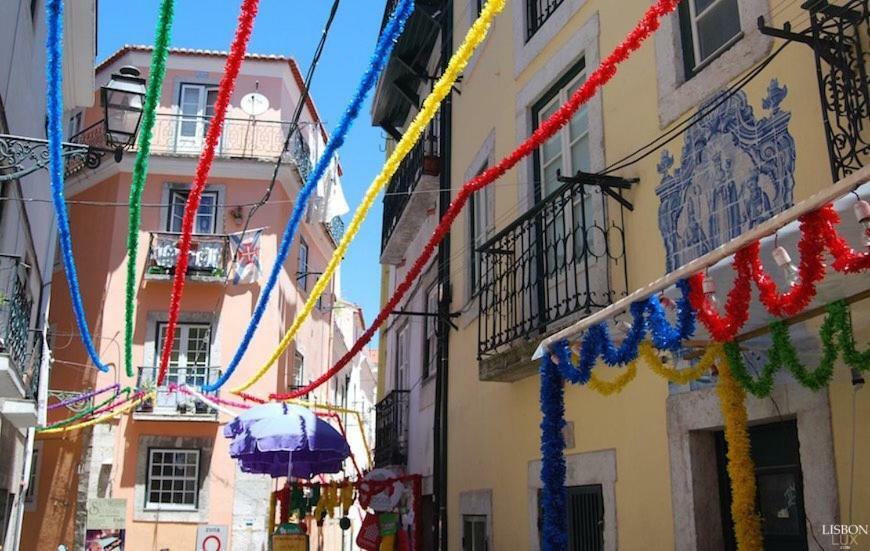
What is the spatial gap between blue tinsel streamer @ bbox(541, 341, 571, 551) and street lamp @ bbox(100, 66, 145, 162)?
3593mm

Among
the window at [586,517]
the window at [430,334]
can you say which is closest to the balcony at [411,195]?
the window at [430,334]

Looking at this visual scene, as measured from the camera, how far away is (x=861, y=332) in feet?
14.0

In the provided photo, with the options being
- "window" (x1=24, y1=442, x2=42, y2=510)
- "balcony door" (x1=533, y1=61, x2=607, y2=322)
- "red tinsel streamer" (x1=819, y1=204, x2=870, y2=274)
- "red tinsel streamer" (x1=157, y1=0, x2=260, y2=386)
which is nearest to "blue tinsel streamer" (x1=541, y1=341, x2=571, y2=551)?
"balcony door" (x1=533, y1=61, x2=607, y2=322)

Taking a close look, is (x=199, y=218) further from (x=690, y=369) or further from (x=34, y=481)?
(x=690, y=369)

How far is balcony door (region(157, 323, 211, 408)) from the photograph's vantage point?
20.2 meters

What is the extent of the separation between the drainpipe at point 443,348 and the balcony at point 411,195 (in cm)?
28

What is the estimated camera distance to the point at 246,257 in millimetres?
19781

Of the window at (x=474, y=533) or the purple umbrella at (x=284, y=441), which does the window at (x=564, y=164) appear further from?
→ the purple umbrella at (x=284, y=441)

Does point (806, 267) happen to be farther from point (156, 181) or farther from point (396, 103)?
point (156, 181)

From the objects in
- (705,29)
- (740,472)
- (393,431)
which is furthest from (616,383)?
(393,431)

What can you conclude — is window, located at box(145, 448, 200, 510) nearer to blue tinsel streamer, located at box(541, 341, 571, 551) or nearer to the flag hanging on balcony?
the flag hanging on balcony

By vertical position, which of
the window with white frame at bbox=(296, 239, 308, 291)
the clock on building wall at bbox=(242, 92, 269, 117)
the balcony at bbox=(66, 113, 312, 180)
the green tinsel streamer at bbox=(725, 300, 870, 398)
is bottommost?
the green tinsel streamer at bbox=(725, 300, 870, 398)

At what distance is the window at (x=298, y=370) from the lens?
22.7 m

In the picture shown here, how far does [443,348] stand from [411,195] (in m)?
2.66
